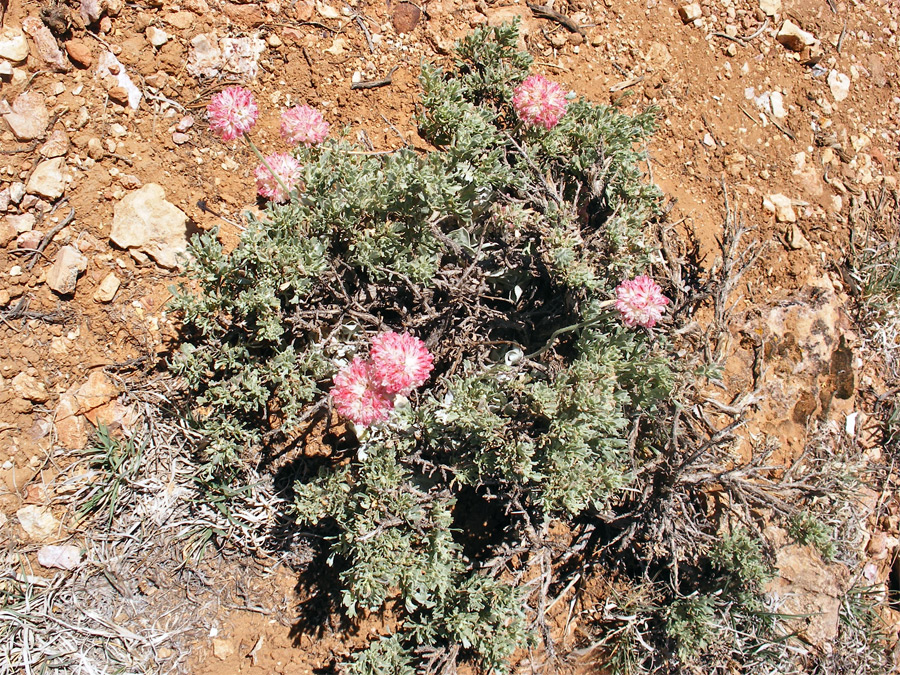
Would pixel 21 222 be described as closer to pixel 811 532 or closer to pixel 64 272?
pixel 64 272

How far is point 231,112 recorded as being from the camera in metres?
2.60

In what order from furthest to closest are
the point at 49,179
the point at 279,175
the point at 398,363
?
the point at 49,179, the point at 279,175, the point at 398,363

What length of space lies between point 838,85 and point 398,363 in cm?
353

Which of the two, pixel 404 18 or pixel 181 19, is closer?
pixel 181 19

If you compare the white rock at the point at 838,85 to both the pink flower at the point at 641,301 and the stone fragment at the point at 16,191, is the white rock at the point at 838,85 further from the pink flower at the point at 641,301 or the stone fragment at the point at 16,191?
the stone fragment at the point at 16,191

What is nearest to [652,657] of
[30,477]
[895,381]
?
[895,381]

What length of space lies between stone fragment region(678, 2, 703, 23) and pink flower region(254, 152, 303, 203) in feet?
8.41

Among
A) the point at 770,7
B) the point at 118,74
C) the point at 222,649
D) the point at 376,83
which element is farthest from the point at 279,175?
the point at 770,7

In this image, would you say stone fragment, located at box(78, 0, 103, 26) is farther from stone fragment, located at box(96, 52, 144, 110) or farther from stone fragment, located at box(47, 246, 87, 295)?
stone fragment, located at box(47, 246, 87, 295)

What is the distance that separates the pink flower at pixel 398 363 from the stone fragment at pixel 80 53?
2097 millimetres

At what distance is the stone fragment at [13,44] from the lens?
9.45ft

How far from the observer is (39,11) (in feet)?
9.71

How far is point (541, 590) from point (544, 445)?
3.12 feet

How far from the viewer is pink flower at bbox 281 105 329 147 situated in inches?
105
